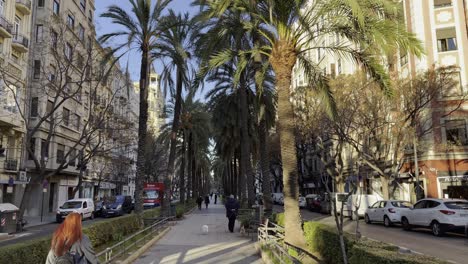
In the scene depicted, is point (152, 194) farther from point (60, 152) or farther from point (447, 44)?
point (447, 44)

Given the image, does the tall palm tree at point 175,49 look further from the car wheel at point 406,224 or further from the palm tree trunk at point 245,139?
the car wheel at point 406,224

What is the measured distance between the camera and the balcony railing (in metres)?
32.8

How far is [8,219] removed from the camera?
20547 mm

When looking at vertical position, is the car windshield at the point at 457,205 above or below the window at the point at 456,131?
below

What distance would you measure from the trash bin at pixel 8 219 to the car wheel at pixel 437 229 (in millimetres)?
20456

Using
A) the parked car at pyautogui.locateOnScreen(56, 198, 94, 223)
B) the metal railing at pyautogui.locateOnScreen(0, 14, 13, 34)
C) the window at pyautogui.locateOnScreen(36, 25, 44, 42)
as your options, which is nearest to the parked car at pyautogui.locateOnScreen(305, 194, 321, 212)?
the parked car at pyautogui.locateOnScreen(56, 198, 94, 223)

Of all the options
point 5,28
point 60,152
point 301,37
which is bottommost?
point 60,152

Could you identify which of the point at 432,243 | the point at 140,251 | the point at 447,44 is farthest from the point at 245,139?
the point at 447,44

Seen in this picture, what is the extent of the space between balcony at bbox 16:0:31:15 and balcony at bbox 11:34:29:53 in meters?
2.24

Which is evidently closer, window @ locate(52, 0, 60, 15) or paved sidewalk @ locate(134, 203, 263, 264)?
paved sidewalk @ locate(134, 203, 263, 264)

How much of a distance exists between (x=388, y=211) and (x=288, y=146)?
1421 centimetres

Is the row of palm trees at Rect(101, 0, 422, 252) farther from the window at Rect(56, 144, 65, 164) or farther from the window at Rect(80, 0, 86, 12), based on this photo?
the window at Rect(80, 0, 86, 12)

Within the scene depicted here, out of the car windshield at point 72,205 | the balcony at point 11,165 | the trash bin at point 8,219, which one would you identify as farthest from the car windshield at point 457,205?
the balcony at point 11,165

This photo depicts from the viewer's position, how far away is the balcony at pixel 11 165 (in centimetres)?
3206
